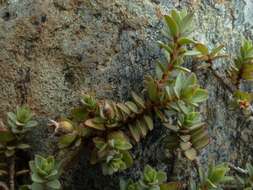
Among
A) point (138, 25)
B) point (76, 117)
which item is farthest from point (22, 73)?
point (138, 25)

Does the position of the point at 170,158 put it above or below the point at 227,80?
below

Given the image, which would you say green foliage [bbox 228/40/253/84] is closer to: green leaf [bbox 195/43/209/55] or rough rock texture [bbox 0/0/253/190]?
green leaf [bbox 195/43/209/55]

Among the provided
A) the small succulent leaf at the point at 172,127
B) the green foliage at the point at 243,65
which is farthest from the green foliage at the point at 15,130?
the green foliage at the point at 243,65

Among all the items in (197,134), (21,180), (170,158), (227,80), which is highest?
(227,80)

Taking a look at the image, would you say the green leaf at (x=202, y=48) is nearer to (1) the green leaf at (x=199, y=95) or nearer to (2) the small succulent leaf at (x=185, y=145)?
(1) the green leaf at (x=199, y=95)

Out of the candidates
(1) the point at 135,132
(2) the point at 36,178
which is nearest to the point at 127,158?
(1) the point at 135,132

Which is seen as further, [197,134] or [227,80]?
[227,80]

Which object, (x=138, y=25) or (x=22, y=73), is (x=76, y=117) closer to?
(x=22, y=73)

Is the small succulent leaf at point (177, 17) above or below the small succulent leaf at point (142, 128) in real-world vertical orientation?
above
